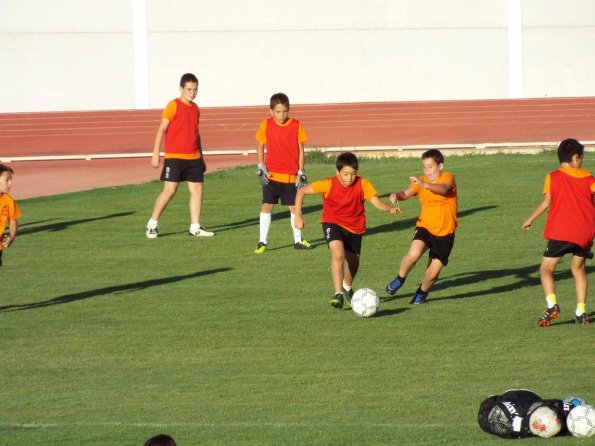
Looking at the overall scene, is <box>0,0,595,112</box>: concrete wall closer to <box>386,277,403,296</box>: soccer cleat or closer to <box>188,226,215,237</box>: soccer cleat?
<box>188,226,215,237</box>: soccer cleat

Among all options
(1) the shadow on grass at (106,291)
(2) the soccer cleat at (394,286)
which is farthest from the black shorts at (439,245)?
(1) the shadow on grass at (106,291)

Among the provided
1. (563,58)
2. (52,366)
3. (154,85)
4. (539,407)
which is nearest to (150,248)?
(52,366)

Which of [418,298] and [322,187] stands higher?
[322,187]

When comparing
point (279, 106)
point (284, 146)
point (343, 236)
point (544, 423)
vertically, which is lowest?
point (544, 423)

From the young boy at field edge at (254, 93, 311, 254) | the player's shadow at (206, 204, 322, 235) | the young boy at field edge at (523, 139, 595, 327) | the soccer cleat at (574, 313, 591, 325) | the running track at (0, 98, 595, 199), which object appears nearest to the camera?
the young boy at field edge at (523, 139, 595, 327)

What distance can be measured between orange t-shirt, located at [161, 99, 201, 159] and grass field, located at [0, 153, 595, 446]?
117 cm

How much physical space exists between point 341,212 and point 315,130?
2459 cm

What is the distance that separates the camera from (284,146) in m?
14.9

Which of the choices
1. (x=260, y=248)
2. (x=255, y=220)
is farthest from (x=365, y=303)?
(x=255, y=220)

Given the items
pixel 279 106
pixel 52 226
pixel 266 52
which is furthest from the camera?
pixel 266 52

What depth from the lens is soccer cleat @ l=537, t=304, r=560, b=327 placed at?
33.1 feet

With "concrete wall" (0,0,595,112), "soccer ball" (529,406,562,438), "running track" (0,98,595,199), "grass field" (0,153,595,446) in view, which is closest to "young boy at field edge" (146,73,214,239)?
"grass field" (0,153,595,446)

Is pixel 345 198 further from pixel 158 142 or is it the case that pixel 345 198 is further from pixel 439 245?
pixel 158 142

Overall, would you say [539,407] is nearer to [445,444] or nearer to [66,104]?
[445,444]
